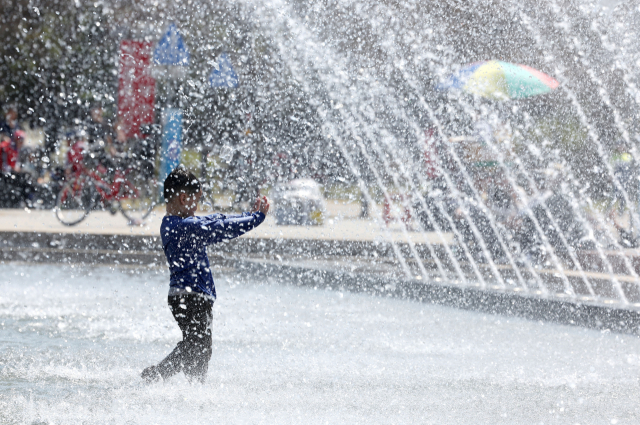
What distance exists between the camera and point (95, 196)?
1511 centimetres

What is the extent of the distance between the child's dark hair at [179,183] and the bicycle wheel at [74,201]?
10578 millimetres

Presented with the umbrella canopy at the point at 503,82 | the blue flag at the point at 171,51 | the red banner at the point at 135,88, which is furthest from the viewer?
the red banner at the point at 135,88

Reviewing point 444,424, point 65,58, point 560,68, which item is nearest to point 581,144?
point 560,68

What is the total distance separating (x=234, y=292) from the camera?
886 cm

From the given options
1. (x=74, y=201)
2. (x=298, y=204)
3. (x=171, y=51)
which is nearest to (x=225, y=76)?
(x=171, y=51)

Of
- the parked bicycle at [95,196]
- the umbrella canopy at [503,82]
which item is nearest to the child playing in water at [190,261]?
the umbrella canopy at [503,82]

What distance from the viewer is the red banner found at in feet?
53.2

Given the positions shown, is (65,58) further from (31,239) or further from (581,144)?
(581,144)

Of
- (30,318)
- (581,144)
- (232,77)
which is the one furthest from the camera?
(581,144)

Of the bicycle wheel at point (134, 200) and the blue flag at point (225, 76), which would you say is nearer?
the bicycle wheel at point (134, 200)

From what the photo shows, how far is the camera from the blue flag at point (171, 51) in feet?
49.9

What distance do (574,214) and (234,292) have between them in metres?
5.29

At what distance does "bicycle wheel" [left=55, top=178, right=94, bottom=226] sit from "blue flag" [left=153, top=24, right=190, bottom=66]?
8.06 ft

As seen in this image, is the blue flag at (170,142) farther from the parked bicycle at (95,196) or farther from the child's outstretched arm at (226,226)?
the child's outstretched arm at (226,226)
